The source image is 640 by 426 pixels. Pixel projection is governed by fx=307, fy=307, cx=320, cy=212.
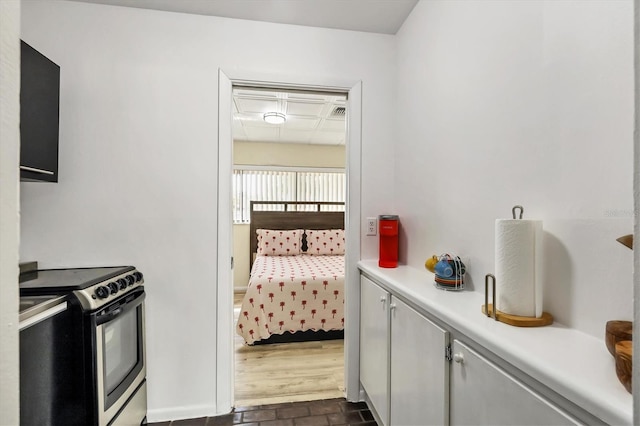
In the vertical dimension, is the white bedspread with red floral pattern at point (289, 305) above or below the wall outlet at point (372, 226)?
below

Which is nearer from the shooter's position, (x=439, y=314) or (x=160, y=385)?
(x=439, y=314)

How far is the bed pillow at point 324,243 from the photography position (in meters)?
4.99

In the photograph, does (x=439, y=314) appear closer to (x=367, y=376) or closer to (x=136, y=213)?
(x=367, y=376)

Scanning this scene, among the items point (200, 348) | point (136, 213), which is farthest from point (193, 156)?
point (200, 348)

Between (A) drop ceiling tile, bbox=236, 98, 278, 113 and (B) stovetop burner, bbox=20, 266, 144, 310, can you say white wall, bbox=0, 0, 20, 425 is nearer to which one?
(B) stovetop burner, bbox=20, 266, 144, 310

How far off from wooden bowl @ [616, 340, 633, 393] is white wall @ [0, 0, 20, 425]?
992 mm

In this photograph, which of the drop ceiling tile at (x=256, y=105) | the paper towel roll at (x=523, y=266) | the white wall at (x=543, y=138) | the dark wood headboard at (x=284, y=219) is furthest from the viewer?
the dark wood headboard at (x=284, y=219)

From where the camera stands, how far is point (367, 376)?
78.1 inches

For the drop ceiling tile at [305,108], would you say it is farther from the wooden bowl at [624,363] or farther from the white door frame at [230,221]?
the wooden bowl at [624,363]

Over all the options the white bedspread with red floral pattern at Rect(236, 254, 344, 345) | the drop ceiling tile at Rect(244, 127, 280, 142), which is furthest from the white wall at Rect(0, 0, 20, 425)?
the drop ceiling tile at Rect(244, 127, 280, 142)

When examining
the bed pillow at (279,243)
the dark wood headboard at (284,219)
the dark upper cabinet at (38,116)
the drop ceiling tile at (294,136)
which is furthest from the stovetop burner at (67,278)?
the dark wood headboard at (284,219)

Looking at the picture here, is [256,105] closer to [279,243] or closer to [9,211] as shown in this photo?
[279,243]

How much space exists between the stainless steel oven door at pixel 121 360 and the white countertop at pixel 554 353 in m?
1.47

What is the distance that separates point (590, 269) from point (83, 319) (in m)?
1.94
